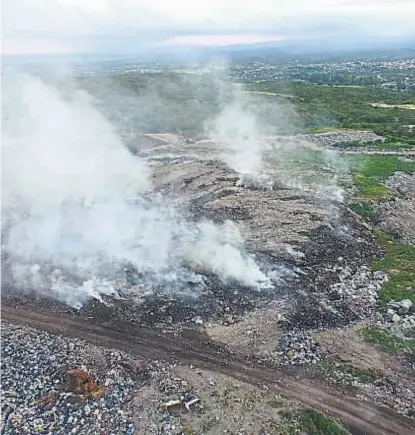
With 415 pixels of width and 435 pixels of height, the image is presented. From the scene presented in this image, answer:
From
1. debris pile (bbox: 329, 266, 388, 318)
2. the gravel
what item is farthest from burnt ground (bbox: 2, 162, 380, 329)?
the gravel

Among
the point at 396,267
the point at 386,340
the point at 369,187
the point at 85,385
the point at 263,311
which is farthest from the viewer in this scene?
the point at 369,187

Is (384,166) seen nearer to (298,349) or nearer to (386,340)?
(386,340)

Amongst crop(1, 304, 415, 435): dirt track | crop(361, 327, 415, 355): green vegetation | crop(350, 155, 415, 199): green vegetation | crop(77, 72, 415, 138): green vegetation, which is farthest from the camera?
crop(77, 72, 415, 138): green vegetation

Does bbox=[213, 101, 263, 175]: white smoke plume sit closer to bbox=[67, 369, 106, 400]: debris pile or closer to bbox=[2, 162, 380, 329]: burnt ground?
bbox=[2, 162, 380, 329]: burnt ground

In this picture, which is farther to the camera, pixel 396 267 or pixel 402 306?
pixel 396 267

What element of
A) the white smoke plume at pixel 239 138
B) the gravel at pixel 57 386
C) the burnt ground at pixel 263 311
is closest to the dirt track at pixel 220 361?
the burnt ground at pixel 263 311

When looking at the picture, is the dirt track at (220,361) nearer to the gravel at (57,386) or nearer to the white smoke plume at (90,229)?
the gravel at (57,386)

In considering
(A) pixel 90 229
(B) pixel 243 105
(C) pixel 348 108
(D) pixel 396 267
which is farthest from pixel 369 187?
(C) pixel 348 108
